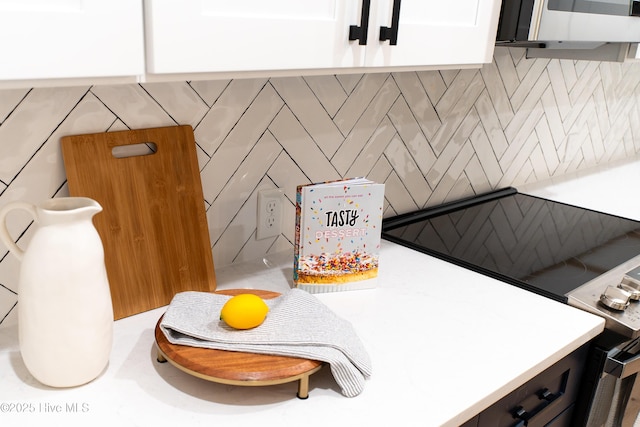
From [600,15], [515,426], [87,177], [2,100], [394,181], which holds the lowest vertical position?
[515,426]

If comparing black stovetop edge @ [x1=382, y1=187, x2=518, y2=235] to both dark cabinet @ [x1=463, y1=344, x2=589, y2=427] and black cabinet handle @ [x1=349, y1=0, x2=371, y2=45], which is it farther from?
black cabinet handle @ [x1=349, y1=0, x2=371, y2=45]

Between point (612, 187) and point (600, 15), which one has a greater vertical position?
point (600, 15)

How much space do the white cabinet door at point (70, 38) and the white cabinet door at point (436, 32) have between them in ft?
1.37

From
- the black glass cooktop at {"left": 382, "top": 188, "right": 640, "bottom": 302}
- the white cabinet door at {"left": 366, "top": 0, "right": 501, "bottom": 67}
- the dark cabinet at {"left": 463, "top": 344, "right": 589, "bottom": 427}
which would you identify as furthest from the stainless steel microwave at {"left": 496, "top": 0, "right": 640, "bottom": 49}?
the dark cabinet at {"left": 463, "top": 344, "right": 589, "bottom": 427}

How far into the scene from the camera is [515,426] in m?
1.10

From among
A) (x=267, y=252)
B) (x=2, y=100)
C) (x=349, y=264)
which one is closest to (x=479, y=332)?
(x=349, y=264)

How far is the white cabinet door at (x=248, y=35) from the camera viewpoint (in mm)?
739

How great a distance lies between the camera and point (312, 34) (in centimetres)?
89

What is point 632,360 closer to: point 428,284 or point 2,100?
point 428,284

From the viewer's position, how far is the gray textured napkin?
912 mm

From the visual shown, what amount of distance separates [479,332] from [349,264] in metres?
0.30

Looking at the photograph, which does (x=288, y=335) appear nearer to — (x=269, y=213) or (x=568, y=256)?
(x=269, y=213)

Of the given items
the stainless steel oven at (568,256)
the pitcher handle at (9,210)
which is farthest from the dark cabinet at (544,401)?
the pitcher handle at (9,210)

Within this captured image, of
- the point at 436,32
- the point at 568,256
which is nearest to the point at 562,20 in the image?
the point at 436,32
